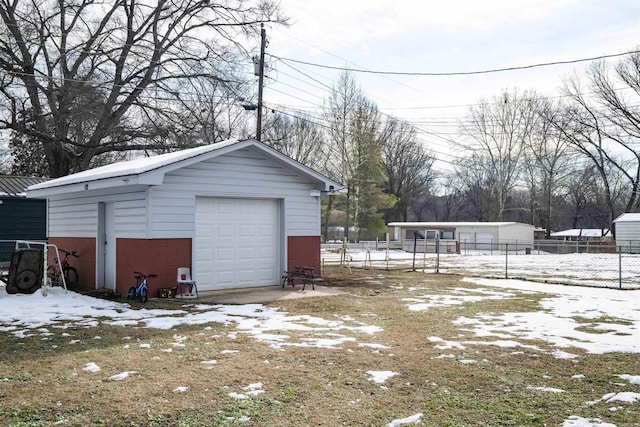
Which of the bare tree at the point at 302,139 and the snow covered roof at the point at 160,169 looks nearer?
the snow covered roof at the point at 160,169

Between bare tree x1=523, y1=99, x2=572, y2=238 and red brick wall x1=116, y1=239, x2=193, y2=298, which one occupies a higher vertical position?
bare tree x1=523, y1=99, x2=572, y2=238

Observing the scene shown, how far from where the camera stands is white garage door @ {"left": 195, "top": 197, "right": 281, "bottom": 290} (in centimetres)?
1150

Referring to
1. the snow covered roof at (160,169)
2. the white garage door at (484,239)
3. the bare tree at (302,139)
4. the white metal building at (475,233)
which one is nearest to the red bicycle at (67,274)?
→ the snow covered roof at (160,169)

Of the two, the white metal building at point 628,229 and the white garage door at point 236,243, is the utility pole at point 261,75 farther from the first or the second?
the white metal building at point 628,229

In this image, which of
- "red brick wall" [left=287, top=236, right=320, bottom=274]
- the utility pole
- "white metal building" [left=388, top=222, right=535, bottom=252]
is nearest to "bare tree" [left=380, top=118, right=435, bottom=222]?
"white metal building" [left=388, top=222, right=535, bottom=252]

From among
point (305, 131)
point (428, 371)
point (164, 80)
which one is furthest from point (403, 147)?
point (428, 371)

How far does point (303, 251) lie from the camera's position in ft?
43.0

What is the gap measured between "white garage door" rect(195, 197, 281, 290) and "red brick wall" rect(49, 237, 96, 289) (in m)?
2.77

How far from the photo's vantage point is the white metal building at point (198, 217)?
1072 cm

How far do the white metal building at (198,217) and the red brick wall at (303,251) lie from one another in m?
0.02

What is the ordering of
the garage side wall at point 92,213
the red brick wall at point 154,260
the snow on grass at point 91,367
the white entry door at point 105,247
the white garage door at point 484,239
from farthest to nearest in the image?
→ 1. the white garage door at point 484,239
2. the white entry door at point 105,247
3. the garage side wall at point 92,213
4. the red brick wall at point 154,260
5. the snow on grass at point 91,367

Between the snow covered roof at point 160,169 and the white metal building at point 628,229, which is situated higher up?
the snow covered roof at point 160,169

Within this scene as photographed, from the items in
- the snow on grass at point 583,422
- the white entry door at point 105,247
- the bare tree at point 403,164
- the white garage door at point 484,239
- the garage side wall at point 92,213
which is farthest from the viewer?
the bare tree at point 403,164

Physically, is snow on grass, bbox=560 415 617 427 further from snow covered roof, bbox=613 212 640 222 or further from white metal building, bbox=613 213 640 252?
snow covered roof, bbox=613 212 640 222
